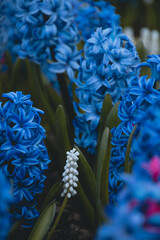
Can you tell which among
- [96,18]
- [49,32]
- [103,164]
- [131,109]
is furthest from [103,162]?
[96,18]

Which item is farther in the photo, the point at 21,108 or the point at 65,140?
the point at 65,140

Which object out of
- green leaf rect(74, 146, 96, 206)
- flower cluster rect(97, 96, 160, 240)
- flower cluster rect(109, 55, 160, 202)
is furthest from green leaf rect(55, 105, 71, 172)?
flower cluster rect(97, 96, 160, 240)

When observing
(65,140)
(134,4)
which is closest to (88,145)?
(65,140)

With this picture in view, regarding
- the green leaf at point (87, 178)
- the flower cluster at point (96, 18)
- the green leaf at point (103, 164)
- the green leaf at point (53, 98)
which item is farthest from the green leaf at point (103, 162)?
the green leaf at point (53, 98)

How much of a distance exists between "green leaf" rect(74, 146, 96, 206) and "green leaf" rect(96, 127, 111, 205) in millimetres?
135

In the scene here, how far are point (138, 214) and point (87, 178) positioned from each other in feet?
2.69

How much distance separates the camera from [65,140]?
1.50 metres

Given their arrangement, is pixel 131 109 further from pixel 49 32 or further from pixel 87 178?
pixel 49 32

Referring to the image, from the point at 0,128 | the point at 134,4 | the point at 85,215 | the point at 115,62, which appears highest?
the point at 134,4

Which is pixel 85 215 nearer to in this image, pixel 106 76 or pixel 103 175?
pixel 103 175

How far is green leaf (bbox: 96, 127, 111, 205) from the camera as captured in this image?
1.19m

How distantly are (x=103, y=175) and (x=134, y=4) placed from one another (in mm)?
4438

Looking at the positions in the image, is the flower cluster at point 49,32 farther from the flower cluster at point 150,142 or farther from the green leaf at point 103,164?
the flower cluster at point 150,142

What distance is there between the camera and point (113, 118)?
1.46 m
